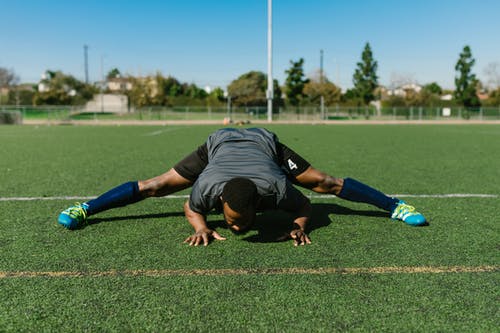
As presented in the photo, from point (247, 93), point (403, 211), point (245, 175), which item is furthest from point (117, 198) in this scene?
point (247, 93)

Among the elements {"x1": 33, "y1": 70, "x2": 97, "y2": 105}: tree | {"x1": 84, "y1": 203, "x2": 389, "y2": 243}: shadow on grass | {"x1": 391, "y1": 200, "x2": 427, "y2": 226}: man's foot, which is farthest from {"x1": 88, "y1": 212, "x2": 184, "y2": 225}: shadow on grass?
{"x1": 33, "y1": 70, "x2": 97, "y2": 105}: tree

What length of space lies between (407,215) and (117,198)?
2899mm

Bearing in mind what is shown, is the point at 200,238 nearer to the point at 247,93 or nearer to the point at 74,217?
the point at 74,217

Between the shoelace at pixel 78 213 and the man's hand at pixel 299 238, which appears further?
the shoelace at pixel 78 213

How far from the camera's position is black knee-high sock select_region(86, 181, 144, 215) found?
4.25 metres

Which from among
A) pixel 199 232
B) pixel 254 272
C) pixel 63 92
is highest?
pixel 63 92

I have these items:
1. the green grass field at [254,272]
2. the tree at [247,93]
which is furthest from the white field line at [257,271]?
the tree at [247,93]

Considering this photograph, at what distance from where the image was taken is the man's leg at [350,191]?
4.25 m

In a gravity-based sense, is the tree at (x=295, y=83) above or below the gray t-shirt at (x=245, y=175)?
above

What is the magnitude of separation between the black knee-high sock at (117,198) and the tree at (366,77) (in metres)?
60.1

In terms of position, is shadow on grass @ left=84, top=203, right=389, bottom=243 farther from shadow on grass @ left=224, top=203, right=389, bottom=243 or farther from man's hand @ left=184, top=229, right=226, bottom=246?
man's hand @ left=184, top=229, right=226, bottom=246

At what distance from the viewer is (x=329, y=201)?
5.40 metres

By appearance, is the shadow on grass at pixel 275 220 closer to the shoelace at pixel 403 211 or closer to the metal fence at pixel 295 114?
the shoelace at pixel 403 211

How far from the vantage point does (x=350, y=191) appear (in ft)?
14.2
